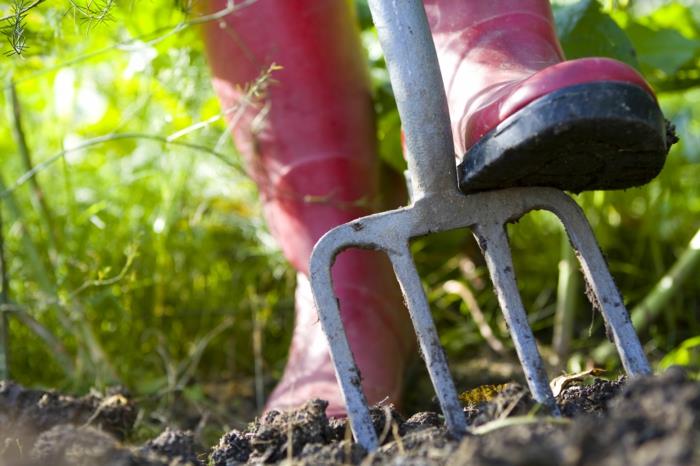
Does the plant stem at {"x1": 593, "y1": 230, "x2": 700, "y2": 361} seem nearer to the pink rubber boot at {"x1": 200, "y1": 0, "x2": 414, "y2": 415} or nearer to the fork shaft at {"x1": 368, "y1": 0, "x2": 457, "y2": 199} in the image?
the pink rubber boot at {"x1": 200, "y1": 0, "x2": 414, "y2": 415}

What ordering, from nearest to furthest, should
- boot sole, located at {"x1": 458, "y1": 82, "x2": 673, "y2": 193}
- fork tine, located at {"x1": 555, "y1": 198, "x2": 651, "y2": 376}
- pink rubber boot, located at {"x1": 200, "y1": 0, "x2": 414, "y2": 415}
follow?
1. boot sole, located at {"x1": 458, "y1": 82, "x2": 673, "y2": 193}
2. fork tine, located at {"x1": 555, "y1": 198, "x2": 651, "y2": 376}
3. pink rubber boot, located at {"x1": 200, "y1": 0, "x2": 414, "y2": 415}

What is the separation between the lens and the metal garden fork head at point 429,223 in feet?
3.41

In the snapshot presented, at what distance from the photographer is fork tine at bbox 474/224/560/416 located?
1037 millimetres

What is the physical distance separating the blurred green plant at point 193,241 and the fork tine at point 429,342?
0.56 m

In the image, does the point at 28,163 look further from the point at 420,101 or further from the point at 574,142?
the point at 574,142

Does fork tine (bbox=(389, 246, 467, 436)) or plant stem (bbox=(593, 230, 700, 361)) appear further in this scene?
plant stem (bbox=(593, 230, 700, 361))

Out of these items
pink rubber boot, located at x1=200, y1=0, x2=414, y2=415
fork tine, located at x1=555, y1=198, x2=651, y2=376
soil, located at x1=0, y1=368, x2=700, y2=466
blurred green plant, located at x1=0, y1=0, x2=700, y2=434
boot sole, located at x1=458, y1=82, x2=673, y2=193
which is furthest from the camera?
blurred green plant, located at x1=0, y1=0, x2=700, y2=434

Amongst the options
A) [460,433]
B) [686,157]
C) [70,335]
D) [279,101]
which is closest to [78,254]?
[70,335]

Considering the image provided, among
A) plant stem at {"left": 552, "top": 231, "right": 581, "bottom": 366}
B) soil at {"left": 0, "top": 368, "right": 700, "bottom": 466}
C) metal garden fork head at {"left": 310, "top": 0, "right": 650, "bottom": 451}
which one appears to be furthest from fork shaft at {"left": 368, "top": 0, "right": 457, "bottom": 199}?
plant stem at {"left": 552, "top": 231, "right": 581, "bottom": 366}

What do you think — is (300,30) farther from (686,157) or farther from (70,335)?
(686,157)

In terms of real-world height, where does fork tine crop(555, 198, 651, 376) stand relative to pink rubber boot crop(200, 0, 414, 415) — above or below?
below

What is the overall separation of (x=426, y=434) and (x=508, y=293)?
0.22 metres

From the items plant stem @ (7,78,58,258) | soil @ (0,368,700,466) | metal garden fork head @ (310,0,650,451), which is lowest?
soil @ (0,368,700,466)

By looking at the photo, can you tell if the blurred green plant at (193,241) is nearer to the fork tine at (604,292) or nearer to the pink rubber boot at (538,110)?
the pink rubber boot at (538,110)
